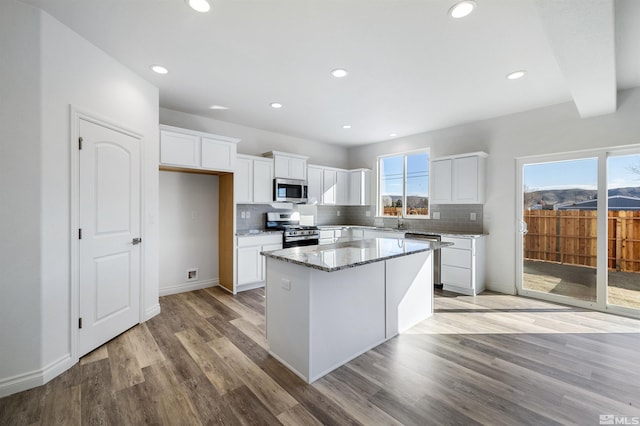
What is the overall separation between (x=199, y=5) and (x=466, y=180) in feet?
13.8

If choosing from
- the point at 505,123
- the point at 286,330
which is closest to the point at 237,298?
the point at 286,330

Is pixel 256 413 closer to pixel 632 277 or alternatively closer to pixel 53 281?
pixel 53 281

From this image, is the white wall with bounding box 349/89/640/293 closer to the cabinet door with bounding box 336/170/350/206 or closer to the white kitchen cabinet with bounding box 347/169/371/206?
the white kitchen cabinet with bounding box 347/169/371/206

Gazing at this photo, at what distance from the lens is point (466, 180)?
14.9 feet

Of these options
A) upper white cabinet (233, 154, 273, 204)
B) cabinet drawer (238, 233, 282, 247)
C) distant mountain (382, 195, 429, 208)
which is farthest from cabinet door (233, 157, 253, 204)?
distant mountain (382, 195, 429, 208)

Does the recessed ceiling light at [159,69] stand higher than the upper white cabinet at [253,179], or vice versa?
the recessed ceiling light at [159,69]

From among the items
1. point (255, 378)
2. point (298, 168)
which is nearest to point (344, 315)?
point (255, 378)

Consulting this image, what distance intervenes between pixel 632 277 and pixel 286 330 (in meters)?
4.30

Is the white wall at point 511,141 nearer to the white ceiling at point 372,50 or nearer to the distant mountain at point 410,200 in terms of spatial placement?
the white ceiling at point 372,50

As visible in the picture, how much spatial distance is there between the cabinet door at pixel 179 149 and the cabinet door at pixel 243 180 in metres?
0.64

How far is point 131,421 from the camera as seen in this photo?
173 cm

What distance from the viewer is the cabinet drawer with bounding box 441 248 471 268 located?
168 inches

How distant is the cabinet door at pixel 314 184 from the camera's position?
220 inches

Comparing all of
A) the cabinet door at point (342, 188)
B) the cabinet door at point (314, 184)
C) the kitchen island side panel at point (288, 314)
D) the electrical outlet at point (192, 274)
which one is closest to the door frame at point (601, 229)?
the cabinet door at point (342, 188)
